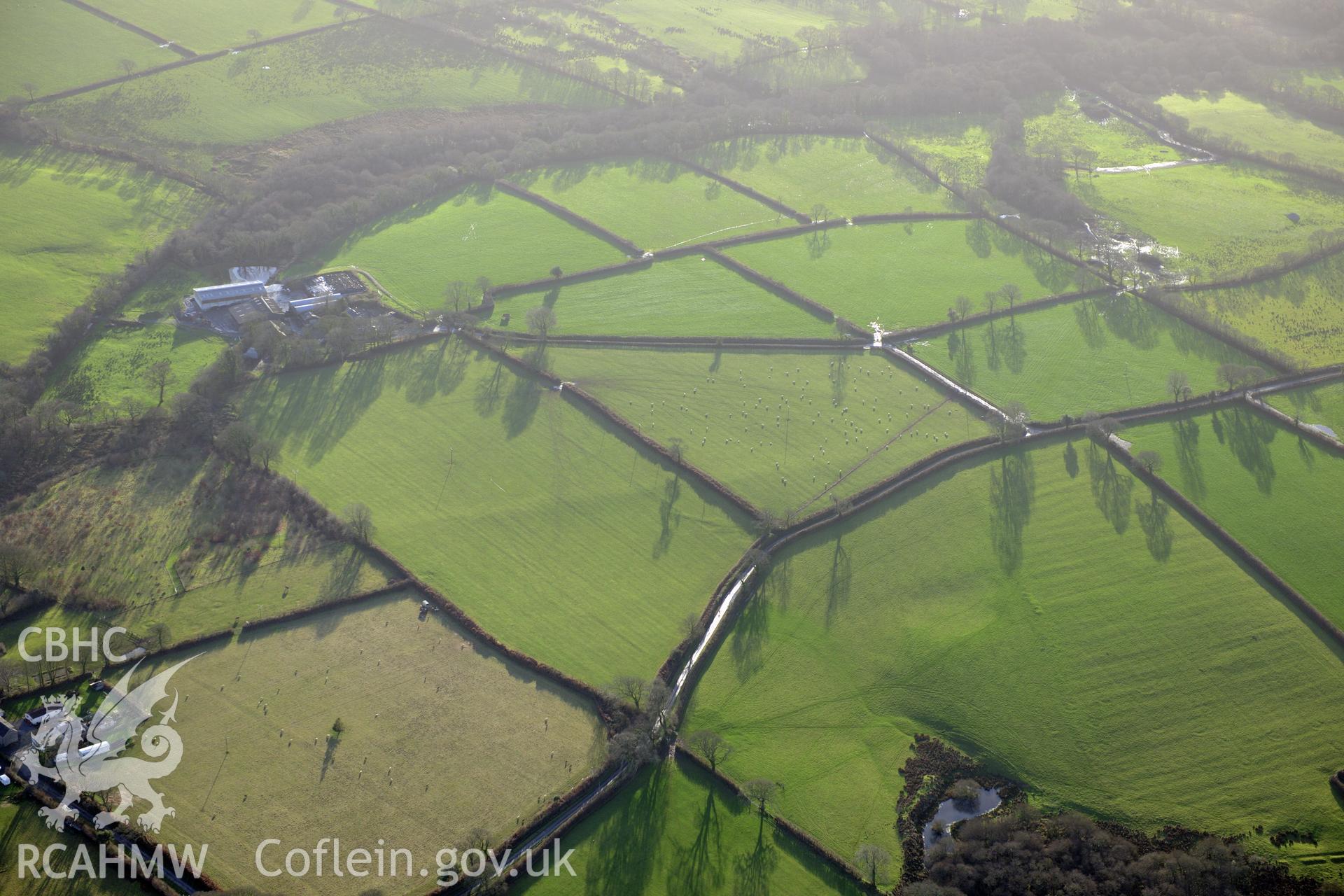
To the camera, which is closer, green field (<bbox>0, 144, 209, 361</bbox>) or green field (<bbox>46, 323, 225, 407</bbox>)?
green field (<bbox>46, 323, 225, 407</bbox>)

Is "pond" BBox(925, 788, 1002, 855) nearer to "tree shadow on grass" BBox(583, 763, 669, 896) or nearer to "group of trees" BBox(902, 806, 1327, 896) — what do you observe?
"group of trees" BBox(902, 806, 1327, 896)

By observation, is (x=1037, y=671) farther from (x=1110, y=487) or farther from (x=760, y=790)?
(x=760, y=790)

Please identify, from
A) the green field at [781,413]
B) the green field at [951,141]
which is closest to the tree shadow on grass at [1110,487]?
the green field at [781,413]

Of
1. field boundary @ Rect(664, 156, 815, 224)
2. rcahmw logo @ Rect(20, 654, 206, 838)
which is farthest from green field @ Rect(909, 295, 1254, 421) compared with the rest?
rcahmw logo @ Rect(20, 654, 206, 838)

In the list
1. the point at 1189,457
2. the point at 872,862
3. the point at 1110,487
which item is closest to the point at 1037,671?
the point at 872,862

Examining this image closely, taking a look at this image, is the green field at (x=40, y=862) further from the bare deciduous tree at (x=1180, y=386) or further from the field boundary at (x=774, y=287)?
the bare deciduous tree at (x=1180, y=386)

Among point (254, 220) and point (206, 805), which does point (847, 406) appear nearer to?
point (206, 805)
